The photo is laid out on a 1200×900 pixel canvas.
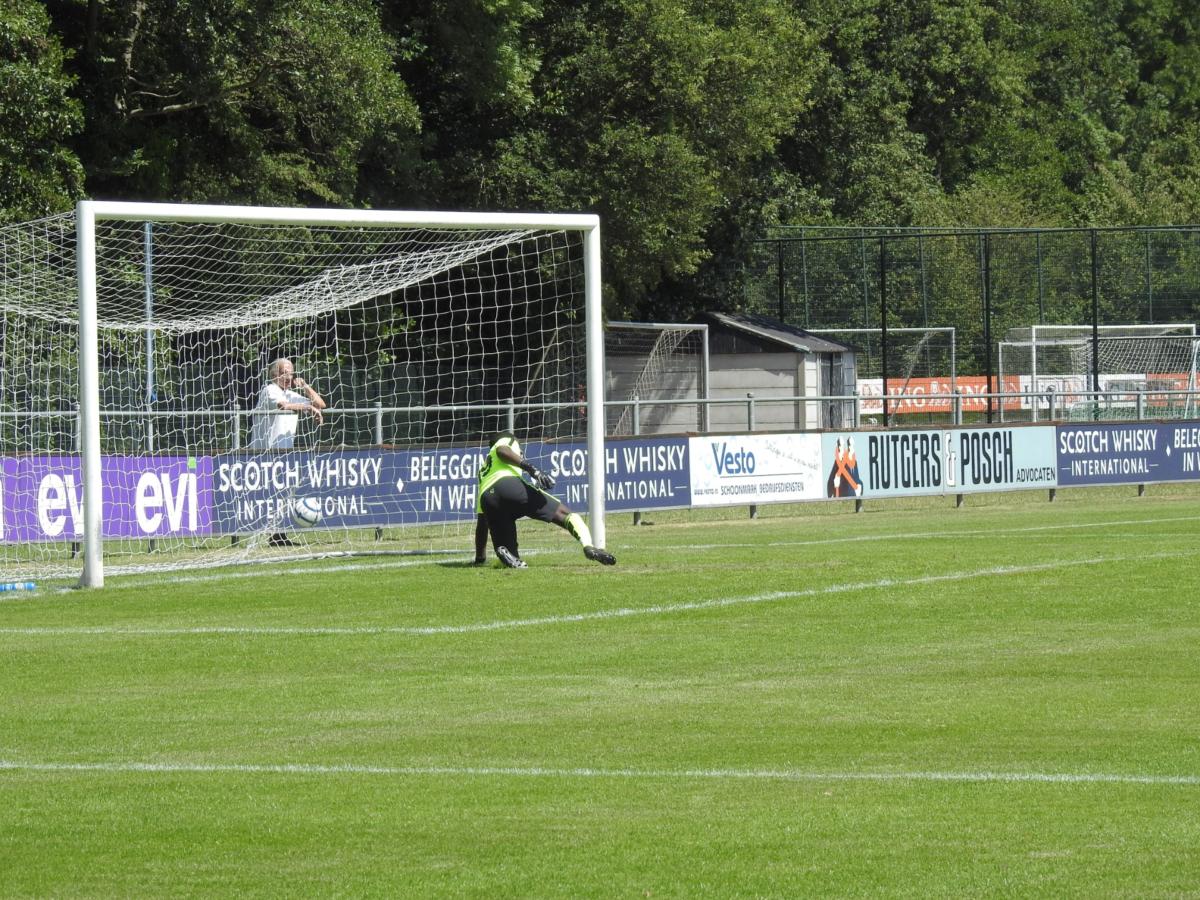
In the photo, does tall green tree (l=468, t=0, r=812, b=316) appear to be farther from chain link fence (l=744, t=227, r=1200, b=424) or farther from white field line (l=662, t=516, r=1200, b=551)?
white field line (l=662, t=516, r=1200, b=551)

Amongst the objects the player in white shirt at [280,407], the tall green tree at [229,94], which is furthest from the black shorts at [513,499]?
the tall green tree at [229,94]

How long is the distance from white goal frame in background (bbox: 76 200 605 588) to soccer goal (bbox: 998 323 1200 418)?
28019mm

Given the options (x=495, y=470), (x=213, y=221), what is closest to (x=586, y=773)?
(x=495, y=470)

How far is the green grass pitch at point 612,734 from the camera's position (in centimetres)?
662

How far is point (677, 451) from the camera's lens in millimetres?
27906

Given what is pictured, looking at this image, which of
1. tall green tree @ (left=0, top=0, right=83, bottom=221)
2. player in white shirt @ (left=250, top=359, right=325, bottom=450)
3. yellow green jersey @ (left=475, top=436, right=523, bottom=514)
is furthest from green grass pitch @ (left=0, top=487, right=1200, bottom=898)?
tall green tree @ (left=0, top=0, right=83, bottom=221)

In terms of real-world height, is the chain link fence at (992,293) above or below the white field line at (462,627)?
above

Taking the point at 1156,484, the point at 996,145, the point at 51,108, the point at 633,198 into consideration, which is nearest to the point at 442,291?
the point at 633,198

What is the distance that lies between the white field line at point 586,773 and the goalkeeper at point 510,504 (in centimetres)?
926

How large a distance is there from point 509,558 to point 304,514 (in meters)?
5.65

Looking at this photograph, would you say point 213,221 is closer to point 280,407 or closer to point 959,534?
point 280,407

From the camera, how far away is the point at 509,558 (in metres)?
18.0

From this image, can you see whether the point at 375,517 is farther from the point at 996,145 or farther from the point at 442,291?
the point at 996,145

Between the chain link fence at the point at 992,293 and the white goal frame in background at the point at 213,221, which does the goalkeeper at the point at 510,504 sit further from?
the chain link fence at the point at 992,293
